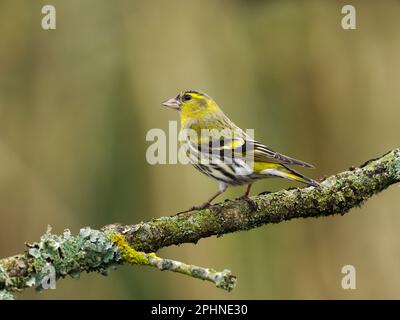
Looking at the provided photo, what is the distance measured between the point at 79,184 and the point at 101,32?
145 centimetres

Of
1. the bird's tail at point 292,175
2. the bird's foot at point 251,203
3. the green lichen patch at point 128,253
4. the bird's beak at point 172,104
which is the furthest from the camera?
the bird's beak at point 172,104

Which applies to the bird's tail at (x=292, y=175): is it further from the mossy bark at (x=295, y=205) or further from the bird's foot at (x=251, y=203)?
the bird's foot at (x=251, y=203)

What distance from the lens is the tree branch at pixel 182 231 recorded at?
3164mm

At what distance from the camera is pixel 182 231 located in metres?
3.78

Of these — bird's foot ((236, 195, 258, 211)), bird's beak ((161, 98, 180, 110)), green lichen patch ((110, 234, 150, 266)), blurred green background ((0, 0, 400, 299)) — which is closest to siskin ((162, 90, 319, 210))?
bird's foot ((236, 195, 258, 211))

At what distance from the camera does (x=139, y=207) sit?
19.6ft

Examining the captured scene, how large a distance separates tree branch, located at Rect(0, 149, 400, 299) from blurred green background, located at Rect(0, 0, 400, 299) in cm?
161

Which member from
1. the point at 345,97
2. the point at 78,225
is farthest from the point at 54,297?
the point at 345,97

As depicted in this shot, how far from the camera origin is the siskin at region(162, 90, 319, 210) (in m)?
4.54

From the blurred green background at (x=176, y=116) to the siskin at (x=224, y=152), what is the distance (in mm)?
786

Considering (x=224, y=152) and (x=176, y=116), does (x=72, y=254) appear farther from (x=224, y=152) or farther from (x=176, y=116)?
(x=176, y=116)

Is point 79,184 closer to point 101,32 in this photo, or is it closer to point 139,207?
point 139,207

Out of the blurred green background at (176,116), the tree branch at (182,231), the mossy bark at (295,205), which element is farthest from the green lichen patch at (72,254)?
the blurred green background at (176,116)

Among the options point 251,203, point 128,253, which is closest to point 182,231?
point 128,253
